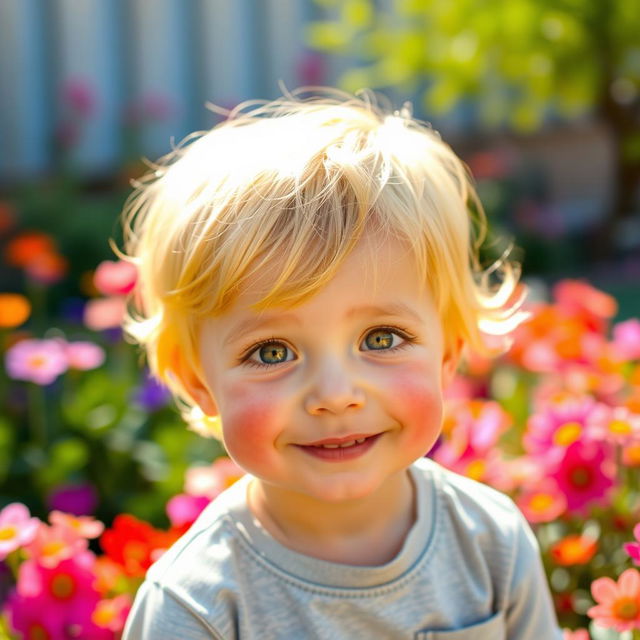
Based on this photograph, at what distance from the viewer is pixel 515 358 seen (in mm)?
2562

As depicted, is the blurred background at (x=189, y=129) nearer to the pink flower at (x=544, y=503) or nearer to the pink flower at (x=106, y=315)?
the pink flower at (x=106, y=315)

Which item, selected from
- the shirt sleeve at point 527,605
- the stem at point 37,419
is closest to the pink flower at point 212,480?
the shirt sleeve at point 527,605

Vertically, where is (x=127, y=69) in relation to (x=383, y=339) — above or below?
below

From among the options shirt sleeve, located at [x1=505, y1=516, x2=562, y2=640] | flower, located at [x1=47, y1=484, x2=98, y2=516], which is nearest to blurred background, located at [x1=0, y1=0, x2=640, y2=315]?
flower, located at [x1=47, y1=484, x2=98, y2=516]

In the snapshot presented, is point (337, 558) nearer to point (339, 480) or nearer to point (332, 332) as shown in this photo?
point (339, 480)

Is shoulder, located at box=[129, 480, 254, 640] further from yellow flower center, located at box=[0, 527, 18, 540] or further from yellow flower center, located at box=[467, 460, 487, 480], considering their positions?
yellow flower center, located at box=[467, 460, 487, 480]

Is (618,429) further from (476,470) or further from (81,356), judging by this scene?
(81,356)

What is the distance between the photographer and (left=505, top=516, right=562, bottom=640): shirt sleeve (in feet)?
4.74

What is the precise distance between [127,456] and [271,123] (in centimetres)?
135

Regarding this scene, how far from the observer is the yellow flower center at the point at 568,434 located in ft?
5.82

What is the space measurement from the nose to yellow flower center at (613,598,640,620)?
49 cm

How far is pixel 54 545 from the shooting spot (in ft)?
5.10

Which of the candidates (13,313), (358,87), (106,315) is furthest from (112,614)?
(358,87)

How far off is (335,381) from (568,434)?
2.40 feet
